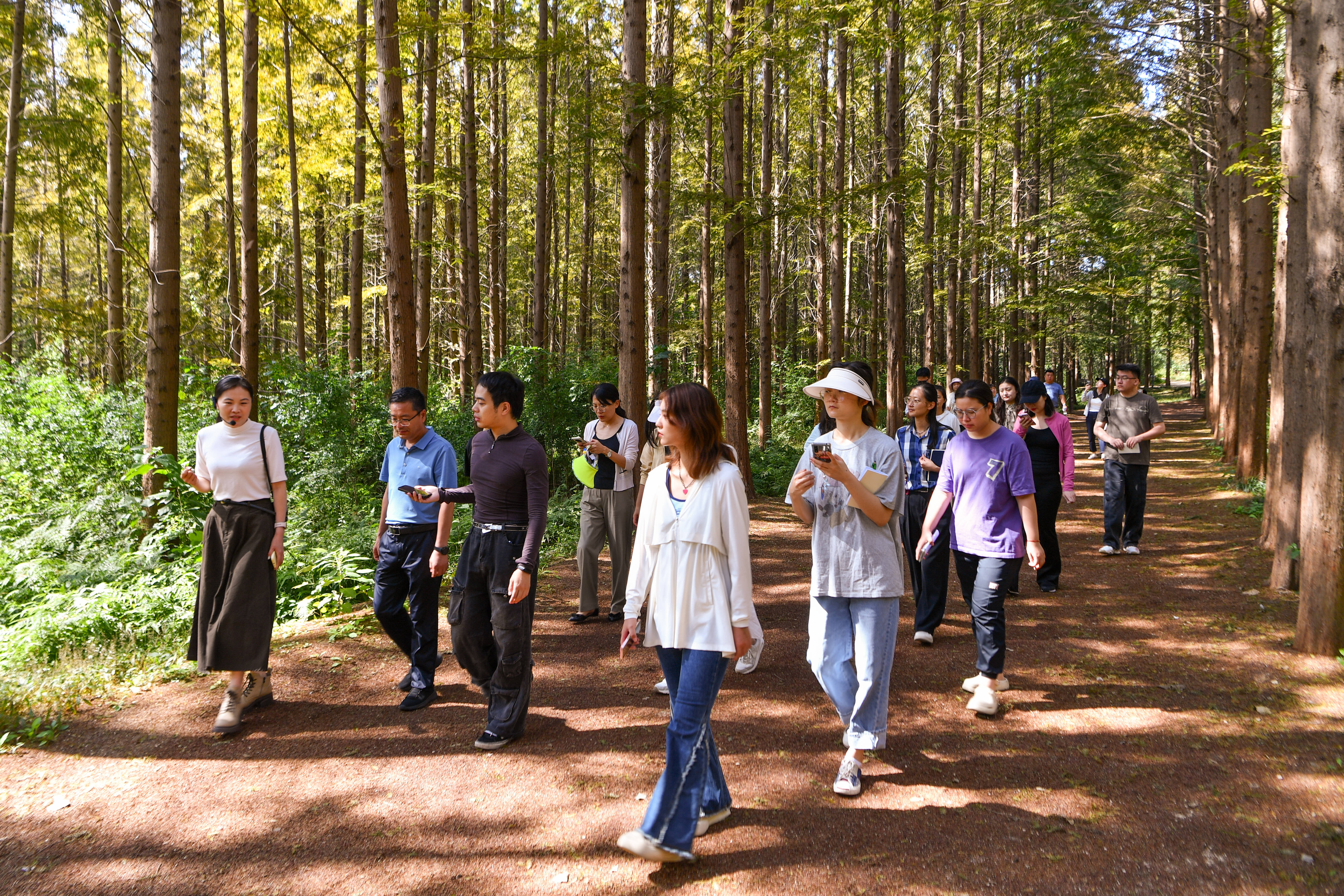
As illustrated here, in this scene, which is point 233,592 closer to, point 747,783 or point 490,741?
point 490,741

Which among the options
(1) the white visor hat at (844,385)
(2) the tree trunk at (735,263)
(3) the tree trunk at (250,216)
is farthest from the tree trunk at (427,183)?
(1) the white visor hat at (844,385)

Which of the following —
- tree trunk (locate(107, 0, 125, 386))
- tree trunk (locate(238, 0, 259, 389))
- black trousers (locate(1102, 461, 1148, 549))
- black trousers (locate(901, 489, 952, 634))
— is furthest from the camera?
tree trunk (locate(107, 0, 125, 386))

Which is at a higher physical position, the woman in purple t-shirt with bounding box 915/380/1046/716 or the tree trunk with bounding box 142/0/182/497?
the tree trunk with bounding box 142/0/182/497

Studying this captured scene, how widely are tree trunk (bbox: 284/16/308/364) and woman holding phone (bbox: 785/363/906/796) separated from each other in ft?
38.7

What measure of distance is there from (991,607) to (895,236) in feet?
39.6

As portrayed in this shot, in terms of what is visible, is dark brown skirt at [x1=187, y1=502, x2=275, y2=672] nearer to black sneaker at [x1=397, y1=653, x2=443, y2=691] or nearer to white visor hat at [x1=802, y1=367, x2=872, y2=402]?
black sneaker at [x1=397, y1=653, x2=443, y2=691]

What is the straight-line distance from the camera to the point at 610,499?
6.71 meters

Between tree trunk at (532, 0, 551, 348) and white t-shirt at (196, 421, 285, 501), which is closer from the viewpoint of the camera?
white t-shirt at (196, 421, 285, 501)

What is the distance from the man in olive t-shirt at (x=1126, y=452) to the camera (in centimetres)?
860

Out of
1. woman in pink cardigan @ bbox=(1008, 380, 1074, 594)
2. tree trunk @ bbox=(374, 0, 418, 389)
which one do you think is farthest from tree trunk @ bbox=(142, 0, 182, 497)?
woman in pink cardigan @ bbox=(1008, 380, 1074, 594)

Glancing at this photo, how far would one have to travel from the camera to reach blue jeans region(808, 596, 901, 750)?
379 cm

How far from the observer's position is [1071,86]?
47.3 feet

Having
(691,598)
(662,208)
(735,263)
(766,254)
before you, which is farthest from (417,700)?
(662,208)

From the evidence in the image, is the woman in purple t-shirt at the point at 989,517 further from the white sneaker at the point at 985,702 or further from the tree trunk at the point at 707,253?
the tree trunk at the point at 707,253
